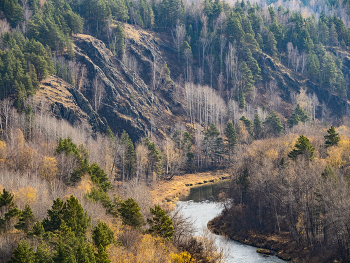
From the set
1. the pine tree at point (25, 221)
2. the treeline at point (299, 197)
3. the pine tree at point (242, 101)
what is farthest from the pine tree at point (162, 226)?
the pine tree at point (242, 101)

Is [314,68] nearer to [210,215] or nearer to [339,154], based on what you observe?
[339,154]

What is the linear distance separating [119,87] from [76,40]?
81.0 ft

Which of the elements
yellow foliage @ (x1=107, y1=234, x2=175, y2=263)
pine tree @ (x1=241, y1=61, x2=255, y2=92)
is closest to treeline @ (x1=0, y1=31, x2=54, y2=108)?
yellow foliage @ (x1=107, y1=234, x2=175, y2=263)

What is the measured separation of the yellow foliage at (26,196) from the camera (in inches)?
1699

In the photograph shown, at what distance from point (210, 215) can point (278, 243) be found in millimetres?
15879

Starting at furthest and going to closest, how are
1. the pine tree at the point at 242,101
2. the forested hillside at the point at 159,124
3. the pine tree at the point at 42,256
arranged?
the pine tree at the point at 242,101, the forested hillside at the point at 159,124, the pine tree at the point at 42,256

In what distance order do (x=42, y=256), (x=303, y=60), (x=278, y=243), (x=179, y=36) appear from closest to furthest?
(x=42, y=256)
(x=278, y=243)
(x=303, y=60)
(x=179, y=36)

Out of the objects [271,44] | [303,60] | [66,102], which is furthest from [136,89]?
[303,60]

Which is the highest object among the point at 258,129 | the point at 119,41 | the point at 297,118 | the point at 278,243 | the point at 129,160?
the point at 119,41

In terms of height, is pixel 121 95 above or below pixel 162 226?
above

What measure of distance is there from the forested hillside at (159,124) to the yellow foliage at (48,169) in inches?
14.4

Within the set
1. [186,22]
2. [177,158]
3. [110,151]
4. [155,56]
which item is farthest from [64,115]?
[186,22]

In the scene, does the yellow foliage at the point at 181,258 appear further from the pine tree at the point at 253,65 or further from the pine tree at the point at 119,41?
the pine tree at the point at 253,65

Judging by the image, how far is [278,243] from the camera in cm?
4509
